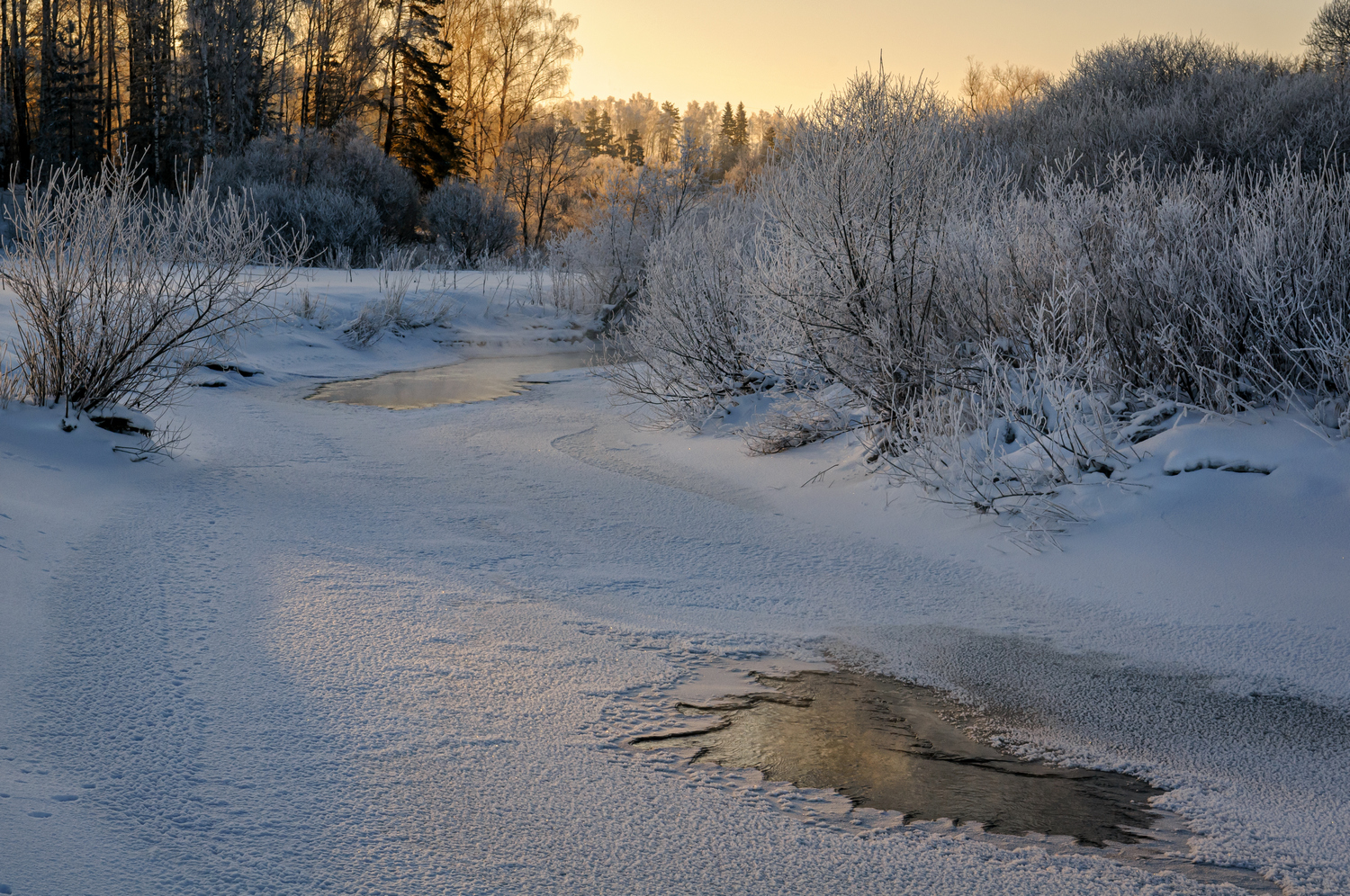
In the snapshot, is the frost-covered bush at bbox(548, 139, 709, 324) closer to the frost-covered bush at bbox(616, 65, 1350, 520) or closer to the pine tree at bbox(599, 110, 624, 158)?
the frost-covered bush at bbox(616, 65, 1350, 520)

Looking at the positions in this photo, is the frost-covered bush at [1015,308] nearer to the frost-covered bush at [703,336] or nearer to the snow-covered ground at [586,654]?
the frost-covered bush at [703,336]

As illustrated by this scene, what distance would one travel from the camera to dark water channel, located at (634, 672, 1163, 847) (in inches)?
103

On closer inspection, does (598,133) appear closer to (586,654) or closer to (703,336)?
(703,336)

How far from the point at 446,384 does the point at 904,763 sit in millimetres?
9569

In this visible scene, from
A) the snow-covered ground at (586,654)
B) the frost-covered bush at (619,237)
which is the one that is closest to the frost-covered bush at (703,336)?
the snow-covered ground at (586,654)

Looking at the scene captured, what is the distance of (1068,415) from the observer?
210 inches

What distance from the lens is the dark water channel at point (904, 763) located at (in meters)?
2.62

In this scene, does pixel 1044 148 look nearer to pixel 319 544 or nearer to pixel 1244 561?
pixel 1244 561

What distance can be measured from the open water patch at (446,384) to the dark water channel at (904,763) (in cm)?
723

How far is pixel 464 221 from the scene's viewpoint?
85.6 ft

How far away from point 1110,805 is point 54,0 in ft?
123

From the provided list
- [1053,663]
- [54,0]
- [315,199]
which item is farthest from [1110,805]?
[54,0]

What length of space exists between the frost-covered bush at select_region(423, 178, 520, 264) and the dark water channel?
2364 centimetres

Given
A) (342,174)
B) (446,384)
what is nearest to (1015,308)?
(446,384)
